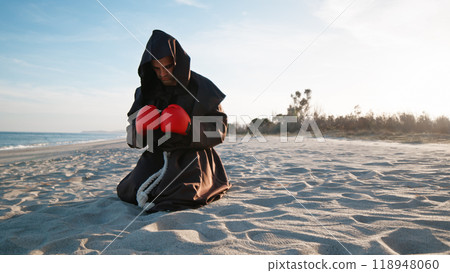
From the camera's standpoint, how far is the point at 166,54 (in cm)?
245

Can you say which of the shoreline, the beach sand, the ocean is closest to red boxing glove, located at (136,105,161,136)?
the beach sand

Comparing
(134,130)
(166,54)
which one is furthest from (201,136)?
(166,54)

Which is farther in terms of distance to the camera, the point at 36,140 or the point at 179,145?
the point at 36,140

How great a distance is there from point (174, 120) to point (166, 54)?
66cm

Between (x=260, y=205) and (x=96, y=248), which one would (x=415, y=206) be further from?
(x=96, y=248)

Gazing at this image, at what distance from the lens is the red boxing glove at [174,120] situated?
7.54 feet

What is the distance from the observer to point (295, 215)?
1986 mm

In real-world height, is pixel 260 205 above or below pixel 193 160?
below

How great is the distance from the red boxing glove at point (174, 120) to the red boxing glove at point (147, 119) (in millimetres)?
146

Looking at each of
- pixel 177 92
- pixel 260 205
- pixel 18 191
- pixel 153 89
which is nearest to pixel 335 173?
pixel 260 205

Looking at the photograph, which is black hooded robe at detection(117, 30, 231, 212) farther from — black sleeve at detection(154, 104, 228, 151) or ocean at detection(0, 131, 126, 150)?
ocean at detection(0, 131, 126, 150)

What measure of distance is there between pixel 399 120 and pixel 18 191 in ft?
50.3

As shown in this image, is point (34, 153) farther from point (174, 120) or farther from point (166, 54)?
point (174, 120)

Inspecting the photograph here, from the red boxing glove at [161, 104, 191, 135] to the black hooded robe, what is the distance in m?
0.19
